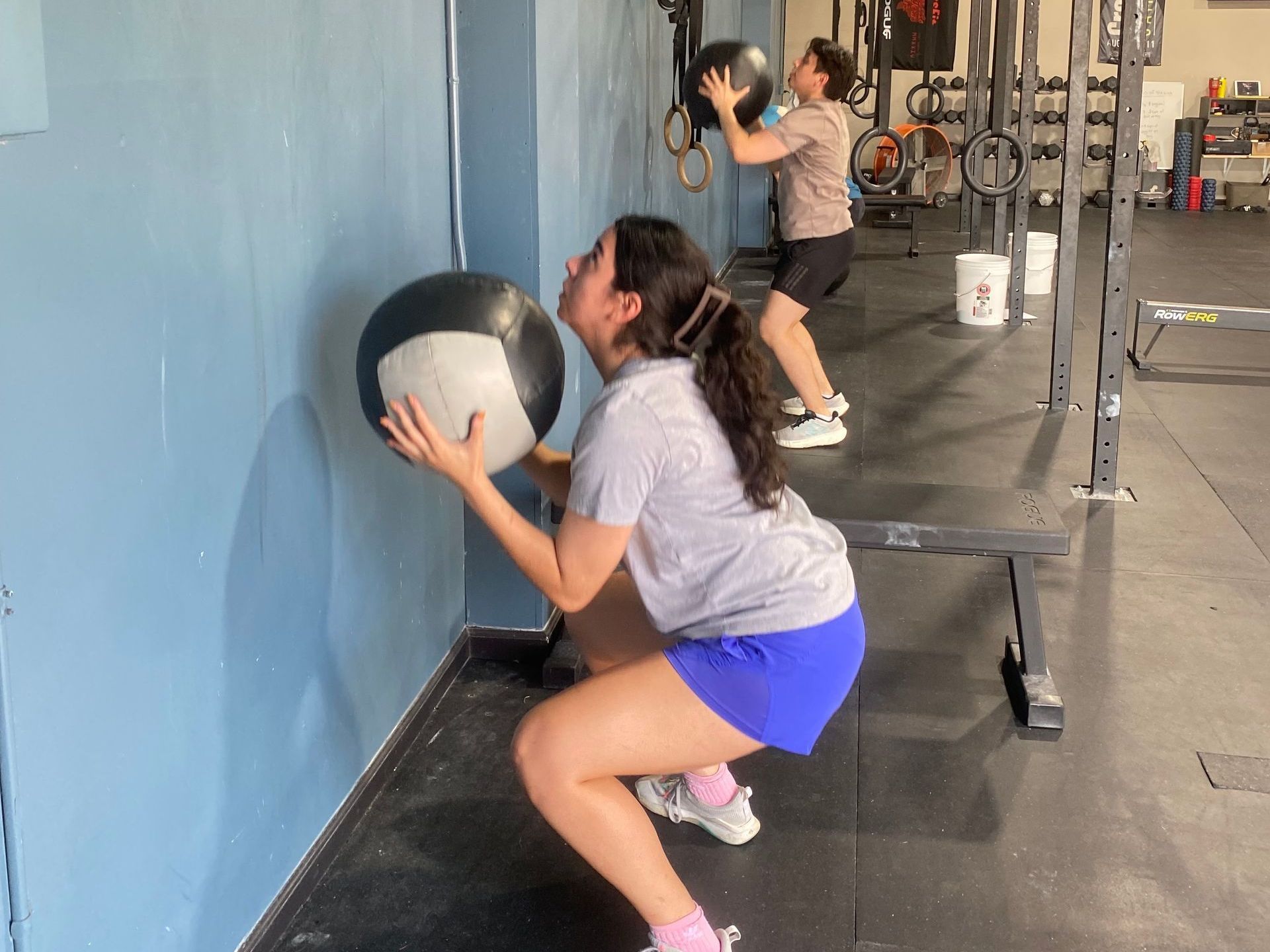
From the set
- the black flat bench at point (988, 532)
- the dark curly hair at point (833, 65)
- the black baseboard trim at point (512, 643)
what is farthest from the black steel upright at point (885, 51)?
the black baseboard trim at point (512, 643)

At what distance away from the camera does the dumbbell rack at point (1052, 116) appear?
11445mm

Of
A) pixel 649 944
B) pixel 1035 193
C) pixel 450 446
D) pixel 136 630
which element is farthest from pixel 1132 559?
pixel 1035 193

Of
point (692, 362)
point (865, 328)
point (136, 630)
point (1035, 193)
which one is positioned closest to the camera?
point (136, 630)

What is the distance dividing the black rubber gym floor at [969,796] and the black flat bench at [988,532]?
75mm

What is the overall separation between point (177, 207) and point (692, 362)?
0.68 metres

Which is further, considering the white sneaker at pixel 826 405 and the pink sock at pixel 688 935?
the white sneaker at pixel 826 405

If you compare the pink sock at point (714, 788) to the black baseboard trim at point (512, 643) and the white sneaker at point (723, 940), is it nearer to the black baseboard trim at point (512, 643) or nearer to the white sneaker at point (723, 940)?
the white sneaker at point (723, 940)

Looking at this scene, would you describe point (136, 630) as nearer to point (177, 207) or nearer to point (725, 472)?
point (177, 207)

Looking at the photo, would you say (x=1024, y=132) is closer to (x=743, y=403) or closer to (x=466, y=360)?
(x=743, y=403)

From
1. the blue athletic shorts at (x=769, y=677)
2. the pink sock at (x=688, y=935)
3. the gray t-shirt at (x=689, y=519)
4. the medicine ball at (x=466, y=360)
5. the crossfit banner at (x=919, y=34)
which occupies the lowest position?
the pink sock at (x=688, y=935)

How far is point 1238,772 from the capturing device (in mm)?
2359

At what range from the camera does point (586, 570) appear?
5.36ft

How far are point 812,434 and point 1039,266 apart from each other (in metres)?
3.64

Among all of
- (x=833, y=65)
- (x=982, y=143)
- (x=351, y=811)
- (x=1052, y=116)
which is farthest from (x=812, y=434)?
(x=1052, y=116)
